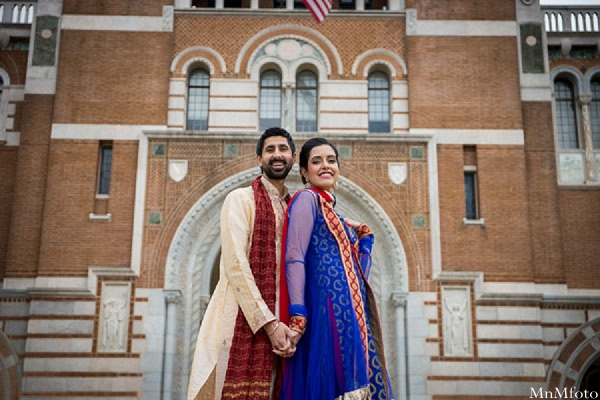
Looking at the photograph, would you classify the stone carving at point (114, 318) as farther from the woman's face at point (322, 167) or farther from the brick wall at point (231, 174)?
the woman's face at point (322, 167)

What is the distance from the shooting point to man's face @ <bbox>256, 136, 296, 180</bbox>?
16.5ft

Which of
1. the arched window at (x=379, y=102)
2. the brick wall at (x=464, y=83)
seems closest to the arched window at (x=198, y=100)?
the arched window at (x=379, y=102)

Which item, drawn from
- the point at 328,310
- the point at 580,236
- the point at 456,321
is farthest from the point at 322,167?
the point at 580,236

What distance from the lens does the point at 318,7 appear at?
14695 millimetres

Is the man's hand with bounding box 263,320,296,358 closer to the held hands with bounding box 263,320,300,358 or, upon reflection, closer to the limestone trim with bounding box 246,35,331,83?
the held hands with bounding box 263,320,300,358

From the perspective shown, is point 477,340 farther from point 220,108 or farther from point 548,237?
point 220,108

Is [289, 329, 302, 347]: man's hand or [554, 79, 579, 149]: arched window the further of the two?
[554, 79, 579, 149]: arched window

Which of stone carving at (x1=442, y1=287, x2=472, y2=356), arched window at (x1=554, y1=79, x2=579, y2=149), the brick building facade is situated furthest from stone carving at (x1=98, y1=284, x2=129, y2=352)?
arched window at (x1=554, y1=79, x2=579, y2=149)

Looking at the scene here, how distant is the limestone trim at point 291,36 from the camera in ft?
52.7

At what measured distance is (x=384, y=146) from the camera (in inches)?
611

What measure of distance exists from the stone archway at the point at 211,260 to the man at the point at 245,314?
1005 centimetres

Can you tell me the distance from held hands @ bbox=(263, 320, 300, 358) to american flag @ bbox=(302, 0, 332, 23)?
11.2m

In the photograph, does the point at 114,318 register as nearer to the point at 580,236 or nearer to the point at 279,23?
the point at 279,23

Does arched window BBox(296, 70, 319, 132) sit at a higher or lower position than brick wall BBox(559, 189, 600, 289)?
higher
